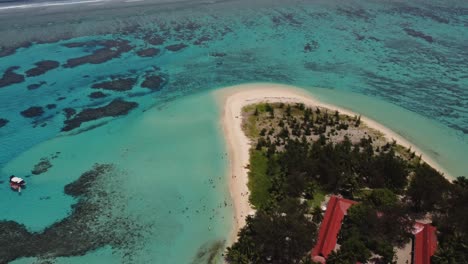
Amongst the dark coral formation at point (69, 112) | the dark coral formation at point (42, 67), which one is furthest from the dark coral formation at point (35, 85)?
the dark coral formation at point (69, 112)

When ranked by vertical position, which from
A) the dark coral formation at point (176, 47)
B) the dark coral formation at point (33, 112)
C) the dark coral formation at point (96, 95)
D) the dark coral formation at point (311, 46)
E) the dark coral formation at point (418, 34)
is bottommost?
the dark coral formation at point (33, 112)

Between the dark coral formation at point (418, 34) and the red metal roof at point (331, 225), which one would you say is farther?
the dark coral formation at point (418, 34)

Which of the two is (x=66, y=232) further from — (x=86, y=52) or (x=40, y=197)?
(x=86, y=52)

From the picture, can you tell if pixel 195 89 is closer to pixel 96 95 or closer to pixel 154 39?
pixel 96 95

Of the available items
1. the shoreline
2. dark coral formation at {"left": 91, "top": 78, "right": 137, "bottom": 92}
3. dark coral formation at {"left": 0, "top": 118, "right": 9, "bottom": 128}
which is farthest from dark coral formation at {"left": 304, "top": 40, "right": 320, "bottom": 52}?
dark coral formation at {"left": 0, "top": 118, "right": 9, "bottom": 128}

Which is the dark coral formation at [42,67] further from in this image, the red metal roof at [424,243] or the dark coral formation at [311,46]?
the red metal roof at [424,243]

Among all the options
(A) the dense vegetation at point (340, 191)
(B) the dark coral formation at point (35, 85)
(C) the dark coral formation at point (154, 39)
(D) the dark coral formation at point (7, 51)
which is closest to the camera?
(A) the dense vegetation at point (340, 191)

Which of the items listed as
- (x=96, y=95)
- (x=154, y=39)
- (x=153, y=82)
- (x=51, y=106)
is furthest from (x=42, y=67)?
(x=154, y=39)
